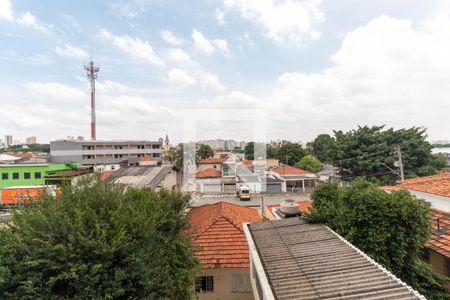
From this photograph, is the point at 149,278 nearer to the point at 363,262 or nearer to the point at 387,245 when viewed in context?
the point at 363,262

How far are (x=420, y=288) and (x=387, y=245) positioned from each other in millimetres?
1126

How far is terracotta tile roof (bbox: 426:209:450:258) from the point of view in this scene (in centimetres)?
638

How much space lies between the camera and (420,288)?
19.3 feet

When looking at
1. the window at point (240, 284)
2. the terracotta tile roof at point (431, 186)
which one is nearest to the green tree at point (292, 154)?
the terracotta tile roof at point (431, 186)

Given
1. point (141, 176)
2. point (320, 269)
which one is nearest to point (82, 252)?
point (320, 269)

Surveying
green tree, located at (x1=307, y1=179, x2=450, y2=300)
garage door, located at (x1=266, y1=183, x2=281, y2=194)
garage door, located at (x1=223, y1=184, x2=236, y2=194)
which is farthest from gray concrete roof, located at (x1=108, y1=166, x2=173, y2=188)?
green tree, located at (x1=307, y1=179, x2=450, y2=300)

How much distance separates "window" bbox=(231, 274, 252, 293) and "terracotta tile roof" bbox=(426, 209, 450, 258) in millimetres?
5210

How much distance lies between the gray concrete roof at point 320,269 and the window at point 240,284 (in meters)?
1.95

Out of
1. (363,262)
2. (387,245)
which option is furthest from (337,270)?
(387,245)

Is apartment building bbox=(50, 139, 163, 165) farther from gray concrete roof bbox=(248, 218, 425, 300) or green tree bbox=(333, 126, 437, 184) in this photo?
gray concrete roof bbox=(248, 218, 425, 300)

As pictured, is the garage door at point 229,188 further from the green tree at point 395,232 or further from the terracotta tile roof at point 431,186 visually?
the green tree at point 395,232

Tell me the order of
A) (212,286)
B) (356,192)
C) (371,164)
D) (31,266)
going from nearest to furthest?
(31,266) < (356,192) < (212,286) < (371,164)

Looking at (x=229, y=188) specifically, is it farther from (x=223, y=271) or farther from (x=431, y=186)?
(x=223, y=271)

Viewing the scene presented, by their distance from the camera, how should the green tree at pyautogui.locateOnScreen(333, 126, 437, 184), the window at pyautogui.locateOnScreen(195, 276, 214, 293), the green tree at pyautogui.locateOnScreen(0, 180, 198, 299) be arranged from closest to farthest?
the green tree at pyautogui.locateOnScreen(0, 180, 198, 299), the window at pyautogui.locateOnScreen(195, 276, 214, 293), the green tree at pyautogui.locateOnScreen(333, 126, 437, 184)
